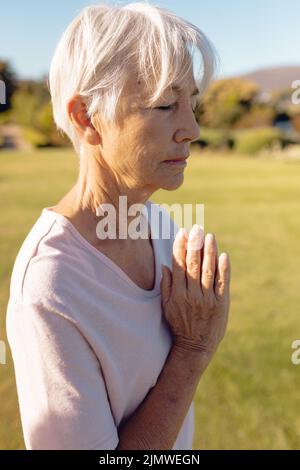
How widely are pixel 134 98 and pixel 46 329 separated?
0.58 meters

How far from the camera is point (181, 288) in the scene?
4.43 ft

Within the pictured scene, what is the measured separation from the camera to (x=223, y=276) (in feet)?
4.34

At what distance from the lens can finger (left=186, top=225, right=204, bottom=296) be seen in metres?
1.32

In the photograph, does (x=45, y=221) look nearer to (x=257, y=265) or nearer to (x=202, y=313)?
(x=202, y=313)

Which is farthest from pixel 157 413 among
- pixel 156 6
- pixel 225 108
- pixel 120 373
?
pixel 225 108

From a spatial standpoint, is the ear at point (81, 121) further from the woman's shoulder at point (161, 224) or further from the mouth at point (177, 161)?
the woman's shoulder at point (161, 224)

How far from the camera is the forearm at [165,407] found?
130cm

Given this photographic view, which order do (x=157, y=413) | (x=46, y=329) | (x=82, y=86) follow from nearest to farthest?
(x=46, y=329) < (x=82, y=86) < (x=157, y=413)

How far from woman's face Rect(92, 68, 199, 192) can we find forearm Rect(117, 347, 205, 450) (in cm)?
49

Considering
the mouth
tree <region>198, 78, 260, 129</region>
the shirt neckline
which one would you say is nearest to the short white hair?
the mouth

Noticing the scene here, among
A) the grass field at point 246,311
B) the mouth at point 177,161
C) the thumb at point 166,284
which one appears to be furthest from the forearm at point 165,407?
the grass field at point 246,311

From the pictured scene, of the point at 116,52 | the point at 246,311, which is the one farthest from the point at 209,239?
the point at 246,311

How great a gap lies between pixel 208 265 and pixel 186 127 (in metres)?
0.36

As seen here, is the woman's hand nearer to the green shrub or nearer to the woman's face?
the woman's face
